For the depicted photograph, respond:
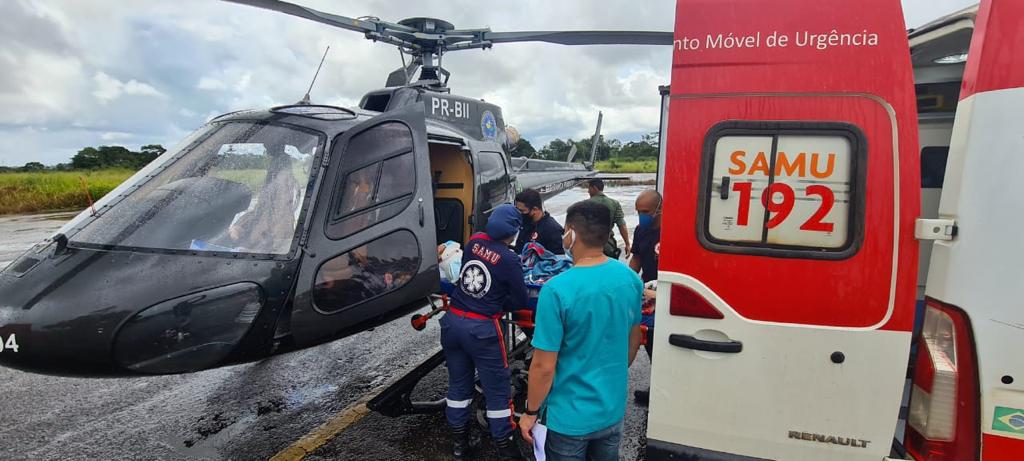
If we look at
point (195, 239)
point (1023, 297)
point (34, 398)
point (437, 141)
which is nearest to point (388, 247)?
point (195, 239)

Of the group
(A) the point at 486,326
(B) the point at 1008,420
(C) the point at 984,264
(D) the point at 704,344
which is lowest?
(A) the point at 486,326

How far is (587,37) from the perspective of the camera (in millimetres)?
5086

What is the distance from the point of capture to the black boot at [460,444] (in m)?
3.29

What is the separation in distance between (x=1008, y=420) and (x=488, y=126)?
467 cm

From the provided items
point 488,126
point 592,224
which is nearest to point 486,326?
point 592,224

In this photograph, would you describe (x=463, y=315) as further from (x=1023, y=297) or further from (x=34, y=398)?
(x=34, y=398)

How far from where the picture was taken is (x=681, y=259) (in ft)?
6.75

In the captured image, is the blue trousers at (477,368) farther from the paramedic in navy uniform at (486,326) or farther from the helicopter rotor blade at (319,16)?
the helicopter rotor blade at (319,16)

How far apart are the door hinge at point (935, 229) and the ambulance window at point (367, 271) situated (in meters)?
2.55

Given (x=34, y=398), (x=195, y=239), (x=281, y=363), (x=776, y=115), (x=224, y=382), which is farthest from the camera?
(x=281, y=363)

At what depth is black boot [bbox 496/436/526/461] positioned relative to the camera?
10.6 ft

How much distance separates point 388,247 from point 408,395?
3.83 feet

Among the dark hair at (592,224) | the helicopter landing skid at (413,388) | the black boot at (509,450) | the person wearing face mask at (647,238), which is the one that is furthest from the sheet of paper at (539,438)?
the person wearing face mask at (647,238)

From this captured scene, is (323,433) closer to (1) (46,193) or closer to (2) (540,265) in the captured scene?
(2) (540,265)
